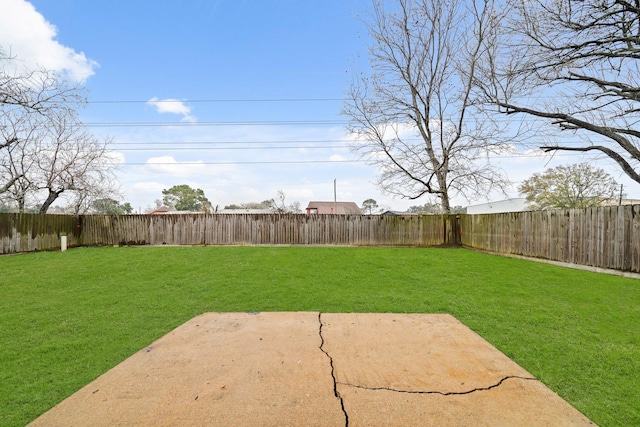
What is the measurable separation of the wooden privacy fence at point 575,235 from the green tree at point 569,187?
15.0 m

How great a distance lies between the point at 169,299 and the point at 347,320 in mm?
2617

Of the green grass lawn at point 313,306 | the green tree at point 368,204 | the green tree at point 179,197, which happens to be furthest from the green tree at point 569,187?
the green tree at point 179,197

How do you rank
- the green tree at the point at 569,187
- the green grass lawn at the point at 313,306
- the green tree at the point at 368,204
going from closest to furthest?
the green grass lawn at the point at 313,306 < the green tree at the point at 569,187 < the green tree at the point at 368,204

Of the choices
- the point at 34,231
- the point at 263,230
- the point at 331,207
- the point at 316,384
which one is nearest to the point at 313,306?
the point at 316,384

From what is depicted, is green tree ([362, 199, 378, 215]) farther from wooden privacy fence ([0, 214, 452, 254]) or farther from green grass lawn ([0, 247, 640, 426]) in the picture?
green grass lawn ([0, 247, 640, 426])

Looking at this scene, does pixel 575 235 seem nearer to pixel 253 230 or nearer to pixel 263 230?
pixel 263 230

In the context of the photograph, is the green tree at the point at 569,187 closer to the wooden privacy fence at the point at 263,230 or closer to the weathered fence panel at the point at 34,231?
the wooden privacy fence at the point at 263,230

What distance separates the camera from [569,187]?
2059cm

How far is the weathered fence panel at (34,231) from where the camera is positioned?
9206 millimetres

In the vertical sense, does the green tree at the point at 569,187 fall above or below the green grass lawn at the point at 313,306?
above

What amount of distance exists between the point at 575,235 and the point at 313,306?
21.5ft

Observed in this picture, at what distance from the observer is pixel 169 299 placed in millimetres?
4156

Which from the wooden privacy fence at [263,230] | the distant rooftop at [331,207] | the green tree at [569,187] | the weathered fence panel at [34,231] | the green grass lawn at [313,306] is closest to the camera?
the green grass lawn at [313,306]

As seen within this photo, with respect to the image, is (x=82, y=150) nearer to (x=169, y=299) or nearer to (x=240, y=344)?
(x=169, y=299)
